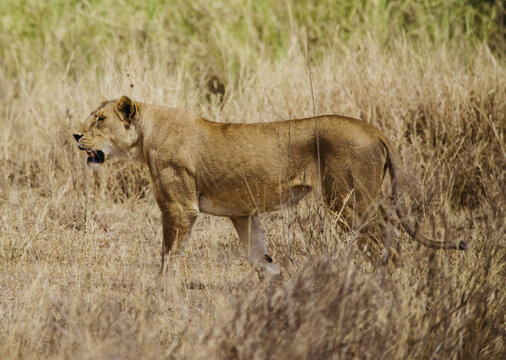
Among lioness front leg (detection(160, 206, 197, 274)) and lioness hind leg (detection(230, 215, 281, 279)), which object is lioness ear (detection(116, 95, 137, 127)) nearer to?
lioness front leg (detection(160, 206, 197, 274))

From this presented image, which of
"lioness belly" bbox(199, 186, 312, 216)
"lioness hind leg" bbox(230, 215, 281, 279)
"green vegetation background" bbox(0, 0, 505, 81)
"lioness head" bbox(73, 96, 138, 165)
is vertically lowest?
"lioness hind leg" bbox(230, 215, 281, 279)

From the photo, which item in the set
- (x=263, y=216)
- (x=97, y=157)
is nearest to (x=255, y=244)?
(x=263, y=216)

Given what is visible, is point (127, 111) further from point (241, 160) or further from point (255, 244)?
point (255, 244)

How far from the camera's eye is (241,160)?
5.21 metres

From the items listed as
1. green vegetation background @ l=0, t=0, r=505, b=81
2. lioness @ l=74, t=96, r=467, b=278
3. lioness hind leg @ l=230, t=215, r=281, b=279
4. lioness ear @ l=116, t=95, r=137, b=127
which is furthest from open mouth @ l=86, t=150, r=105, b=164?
green vegetation background @ l=0, t=0, r=505, b=81

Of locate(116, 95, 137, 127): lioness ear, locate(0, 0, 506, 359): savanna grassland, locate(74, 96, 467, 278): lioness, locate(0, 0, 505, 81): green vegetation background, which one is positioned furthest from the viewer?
locate(0, 0, 505, 81): green vegetation background

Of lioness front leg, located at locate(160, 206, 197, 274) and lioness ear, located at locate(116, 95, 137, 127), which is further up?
lioness ear, located at locate(116, 95, 137, 127)

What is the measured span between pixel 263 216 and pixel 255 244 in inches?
42.6

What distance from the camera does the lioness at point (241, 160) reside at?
4938 mm

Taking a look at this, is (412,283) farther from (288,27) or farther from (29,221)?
Result: (288,27)

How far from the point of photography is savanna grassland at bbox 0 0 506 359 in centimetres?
346

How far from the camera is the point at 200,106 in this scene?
7.85 m

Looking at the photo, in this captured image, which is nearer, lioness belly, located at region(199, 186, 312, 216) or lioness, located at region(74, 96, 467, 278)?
lioness, located at region(74, 96, 467, 278)

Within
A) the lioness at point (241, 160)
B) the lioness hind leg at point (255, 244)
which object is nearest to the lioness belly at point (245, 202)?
the lioness at point (241, 160)
